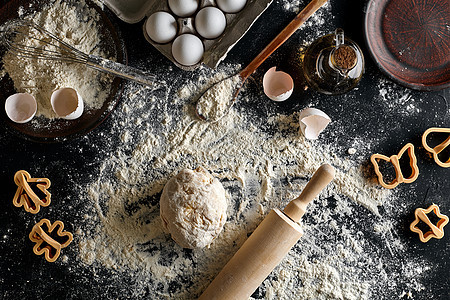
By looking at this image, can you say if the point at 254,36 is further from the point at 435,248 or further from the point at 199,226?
the point at 435,248

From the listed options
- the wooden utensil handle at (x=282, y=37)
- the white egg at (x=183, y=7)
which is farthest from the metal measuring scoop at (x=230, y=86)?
the white egg at (x=183, y=7)

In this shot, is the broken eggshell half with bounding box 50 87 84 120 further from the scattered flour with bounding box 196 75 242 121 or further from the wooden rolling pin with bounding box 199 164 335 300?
the wooden rolling pin with bounding box 199 164 335 300

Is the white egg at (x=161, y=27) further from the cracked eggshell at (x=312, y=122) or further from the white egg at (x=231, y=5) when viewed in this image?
the cracked eggshell at (x=312, y=122)

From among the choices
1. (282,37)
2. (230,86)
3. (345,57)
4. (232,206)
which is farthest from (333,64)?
(232,206)

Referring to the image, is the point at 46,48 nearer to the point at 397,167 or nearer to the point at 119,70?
the point at 119,70

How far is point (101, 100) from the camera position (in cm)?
113

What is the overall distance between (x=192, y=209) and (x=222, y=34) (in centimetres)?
52

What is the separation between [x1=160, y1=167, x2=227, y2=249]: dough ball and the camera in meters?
1.05

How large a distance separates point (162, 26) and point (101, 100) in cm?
29

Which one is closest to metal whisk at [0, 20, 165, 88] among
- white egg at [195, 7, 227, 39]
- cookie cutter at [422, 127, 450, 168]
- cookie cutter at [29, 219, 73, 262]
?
white egg at [195, 7, 227, 39]

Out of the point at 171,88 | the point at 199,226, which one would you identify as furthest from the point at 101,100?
the point at 199,226

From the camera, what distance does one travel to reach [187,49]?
1062mm

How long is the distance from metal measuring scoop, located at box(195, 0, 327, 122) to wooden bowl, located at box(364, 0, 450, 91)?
248 millimetres

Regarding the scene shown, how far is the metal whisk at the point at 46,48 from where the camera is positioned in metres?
1.09
